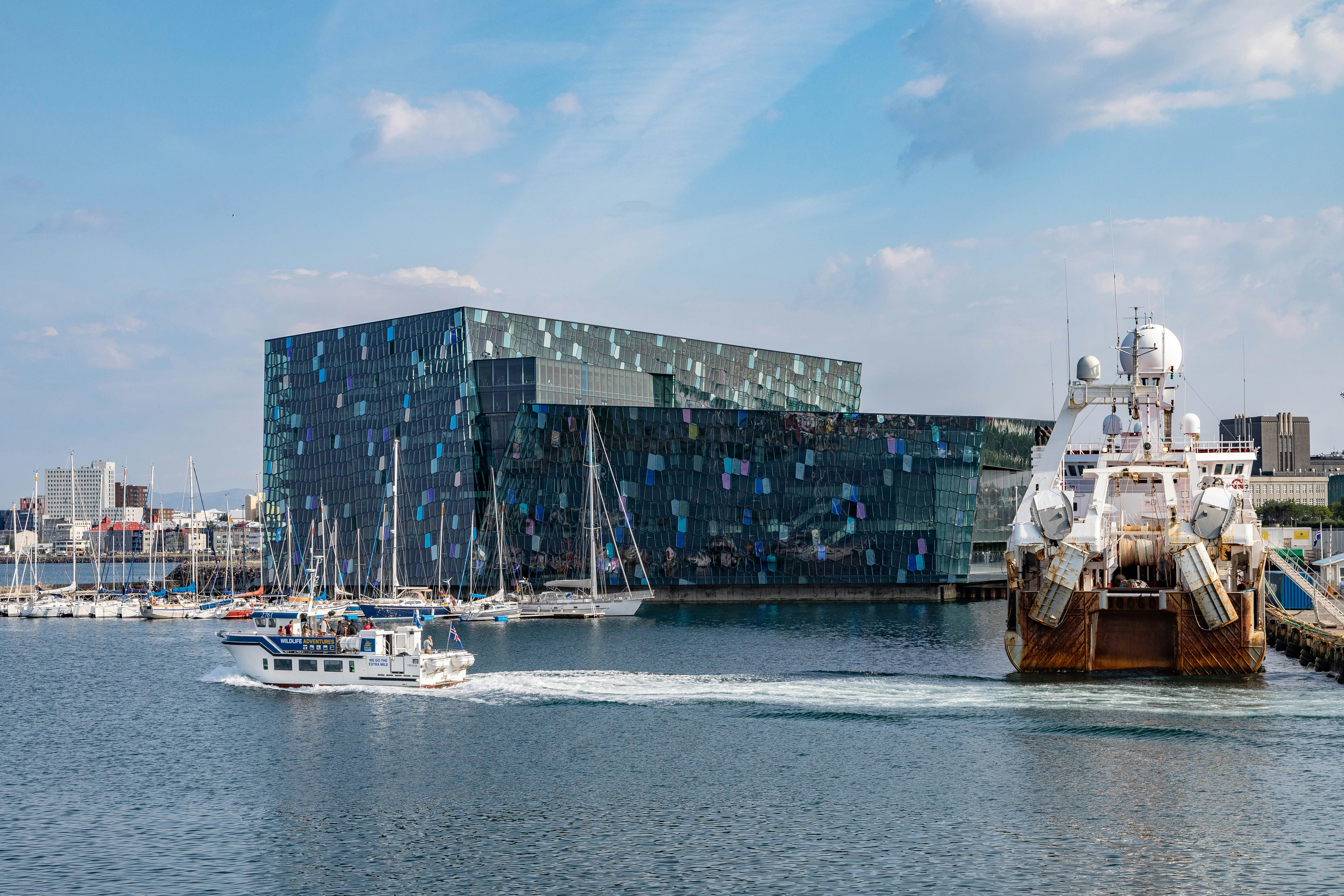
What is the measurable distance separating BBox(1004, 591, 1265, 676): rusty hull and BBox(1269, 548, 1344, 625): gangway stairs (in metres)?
15.8

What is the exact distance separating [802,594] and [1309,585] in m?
45.8

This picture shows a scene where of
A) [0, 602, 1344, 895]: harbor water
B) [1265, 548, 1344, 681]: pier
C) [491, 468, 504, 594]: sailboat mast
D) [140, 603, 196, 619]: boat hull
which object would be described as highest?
[491, 468, 504, 594]: sailboat mast

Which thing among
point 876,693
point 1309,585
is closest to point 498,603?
point 876,693

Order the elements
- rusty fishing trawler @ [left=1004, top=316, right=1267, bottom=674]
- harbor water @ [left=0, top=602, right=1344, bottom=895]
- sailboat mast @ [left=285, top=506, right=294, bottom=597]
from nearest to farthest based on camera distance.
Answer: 1. harbor water @ [left=0, top=602, right=1344, bottom=895]
2. rusty fishing trawler @ [left=1004, top=316, right=1267, bottom=674]
3. sailboat mast @ [left=285, top=506, right=294, bottom=597]

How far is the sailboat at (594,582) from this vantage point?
96688 millimetres

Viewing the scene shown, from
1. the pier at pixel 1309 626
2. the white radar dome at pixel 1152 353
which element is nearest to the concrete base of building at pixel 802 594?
the pier at pixel 1309 626

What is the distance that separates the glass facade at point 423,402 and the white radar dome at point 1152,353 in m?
57.0

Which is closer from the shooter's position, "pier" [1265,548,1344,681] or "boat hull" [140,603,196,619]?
"pier" [1265,548,1344,681]

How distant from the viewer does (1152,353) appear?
6512 centimetres

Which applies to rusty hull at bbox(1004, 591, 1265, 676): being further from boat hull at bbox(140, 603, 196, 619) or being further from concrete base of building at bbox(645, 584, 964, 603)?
boat hull at bbox(140, 603, 196, 619)

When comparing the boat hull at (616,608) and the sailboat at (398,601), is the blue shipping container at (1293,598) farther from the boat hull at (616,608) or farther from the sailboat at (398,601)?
the sailboat at (398,601)

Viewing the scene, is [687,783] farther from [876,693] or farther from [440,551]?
[440,551]

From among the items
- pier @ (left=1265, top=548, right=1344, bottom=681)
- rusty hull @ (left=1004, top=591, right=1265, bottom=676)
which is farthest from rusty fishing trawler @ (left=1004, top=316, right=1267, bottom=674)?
pier @ (left=1265, top=548, right=1344, bottom=681)

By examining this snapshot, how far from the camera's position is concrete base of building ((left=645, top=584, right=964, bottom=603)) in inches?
4370
